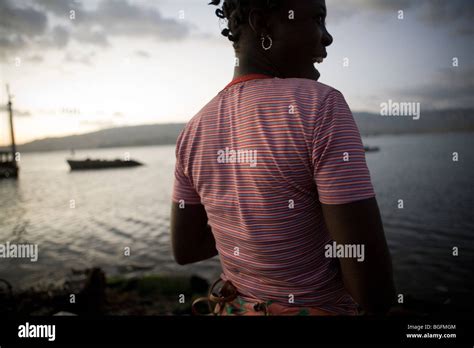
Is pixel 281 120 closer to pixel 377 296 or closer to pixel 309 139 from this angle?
pixel 309 139

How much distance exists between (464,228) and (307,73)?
91.1 feet

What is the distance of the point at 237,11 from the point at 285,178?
2.80ft


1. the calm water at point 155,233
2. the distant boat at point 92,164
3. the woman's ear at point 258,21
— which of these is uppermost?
the woman's ear at point 258,21

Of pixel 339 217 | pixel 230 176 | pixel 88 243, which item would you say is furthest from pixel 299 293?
pixel 88 243

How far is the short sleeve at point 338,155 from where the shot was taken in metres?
1.11

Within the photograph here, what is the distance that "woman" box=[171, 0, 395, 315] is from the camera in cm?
116

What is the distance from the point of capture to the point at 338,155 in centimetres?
114

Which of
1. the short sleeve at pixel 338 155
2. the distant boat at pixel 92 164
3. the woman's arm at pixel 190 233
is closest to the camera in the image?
the short sleeve at pixel 338 155

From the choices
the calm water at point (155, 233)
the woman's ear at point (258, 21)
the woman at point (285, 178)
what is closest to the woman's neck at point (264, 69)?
the woman at point (285, 178)

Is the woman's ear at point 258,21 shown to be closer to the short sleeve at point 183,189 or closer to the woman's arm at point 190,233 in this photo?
the short sleeve at point 183,189

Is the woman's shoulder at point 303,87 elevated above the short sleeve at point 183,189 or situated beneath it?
elevated above

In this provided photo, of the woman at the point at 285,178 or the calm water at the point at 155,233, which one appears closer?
the woman at the point at 285,178

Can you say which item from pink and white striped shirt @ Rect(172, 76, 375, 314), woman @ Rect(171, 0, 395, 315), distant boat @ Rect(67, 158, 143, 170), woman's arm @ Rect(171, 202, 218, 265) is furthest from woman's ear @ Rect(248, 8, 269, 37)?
distant boat @ Rect(67, 158, 143, 170)

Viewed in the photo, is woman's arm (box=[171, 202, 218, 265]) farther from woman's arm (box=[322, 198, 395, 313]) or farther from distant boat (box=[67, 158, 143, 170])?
distant boat (box=[67, 158, 143, 170])
